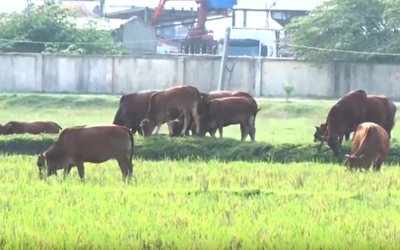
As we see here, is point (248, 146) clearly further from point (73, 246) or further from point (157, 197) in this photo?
point (73, 246)

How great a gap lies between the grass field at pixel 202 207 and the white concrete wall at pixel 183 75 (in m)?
20.4

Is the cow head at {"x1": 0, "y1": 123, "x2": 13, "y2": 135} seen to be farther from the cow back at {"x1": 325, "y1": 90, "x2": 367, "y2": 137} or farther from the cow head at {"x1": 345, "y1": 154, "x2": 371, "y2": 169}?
the cow head at {"x1": 345, "y1": 154, "x2": 371, "y2": 169}

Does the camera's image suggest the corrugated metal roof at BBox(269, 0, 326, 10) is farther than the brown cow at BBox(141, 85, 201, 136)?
Yes

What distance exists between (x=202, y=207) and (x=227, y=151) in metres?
8.15

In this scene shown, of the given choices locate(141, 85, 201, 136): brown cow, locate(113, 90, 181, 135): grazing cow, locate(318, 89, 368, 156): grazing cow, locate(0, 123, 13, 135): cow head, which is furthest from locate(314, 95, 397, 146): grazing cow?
locate(0, 123, 13, 135): cow head

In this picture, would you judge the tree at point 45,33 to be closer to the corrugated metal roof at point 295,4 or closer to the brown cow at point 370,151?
the corrugated metal roof at point 295,4

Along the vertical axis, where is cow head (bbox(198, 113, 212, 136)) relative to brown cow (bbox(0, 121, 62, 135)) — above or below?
above

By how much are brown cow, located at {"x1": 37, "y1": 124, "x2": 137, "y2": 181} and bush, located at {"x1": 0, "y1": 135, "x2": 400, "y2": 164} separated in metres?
4.12

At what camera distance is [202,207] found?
1059cm

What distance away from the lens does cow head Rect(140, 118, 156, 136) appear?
20406mm

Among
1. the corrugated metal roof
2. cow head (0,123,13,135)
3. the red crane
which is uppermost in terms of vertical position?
the corrugated metal roof

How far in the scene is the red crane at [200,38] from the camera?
49.4 m

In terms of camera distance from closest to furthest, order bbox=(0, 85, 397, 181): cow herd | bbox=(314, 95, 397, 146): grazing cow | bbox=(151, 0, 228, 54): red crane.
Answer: bbox=(0, 85, 397, 181): cow herd, bbox=(314, 95, 397, 146): grazing cow, bbox=(151, 0, 228, 54): red crane

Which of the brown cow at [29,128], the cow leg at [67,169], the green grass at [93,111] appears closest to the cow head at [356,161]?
the cow leg at [67,169]
